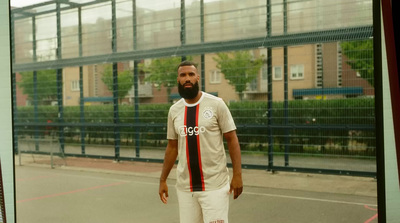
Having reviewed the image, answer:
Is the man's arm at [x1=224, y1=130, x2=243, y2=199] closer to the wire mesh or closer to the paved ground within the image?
the paved ground

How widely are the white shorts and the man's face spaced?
774 millimetres

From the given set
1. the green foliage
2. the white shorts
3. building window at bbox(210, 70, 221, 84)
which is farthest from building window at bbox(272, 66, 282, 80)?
the white shorts

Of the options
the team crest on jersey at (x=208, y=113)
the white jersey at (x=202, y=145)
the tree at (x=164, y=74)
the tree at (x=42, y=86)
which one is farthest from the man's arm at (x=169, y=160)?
the tree at (x=42, y=86)

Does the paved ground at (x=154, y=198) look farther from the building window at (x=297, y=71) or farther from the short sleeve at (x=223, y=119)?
the short sleeve at (x=223, y=119)

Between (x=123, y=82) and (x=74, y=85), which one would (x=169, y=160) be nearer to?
(x=123, y=82)

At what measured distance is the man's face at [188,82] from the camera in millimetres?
3670

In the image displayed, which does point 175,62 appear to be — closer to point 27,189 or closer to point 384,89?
point 27,189

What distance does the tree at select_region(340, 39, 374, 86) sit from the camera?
8.84 metres

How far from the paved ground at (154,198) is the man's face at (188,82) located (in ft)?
A: 10.4

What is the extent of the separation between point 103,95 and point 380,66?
10.9 metres

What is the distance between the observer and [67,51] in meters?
12.8

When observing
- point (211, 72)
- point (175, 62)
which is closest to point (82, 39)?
point (175, 62)

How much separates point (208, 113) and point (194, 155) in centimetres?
35

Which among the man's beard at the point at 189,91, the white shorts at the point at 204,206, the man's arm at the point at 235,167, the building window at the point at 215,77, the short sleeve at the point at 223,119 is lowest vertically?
the white shorts at the point at 204,206
